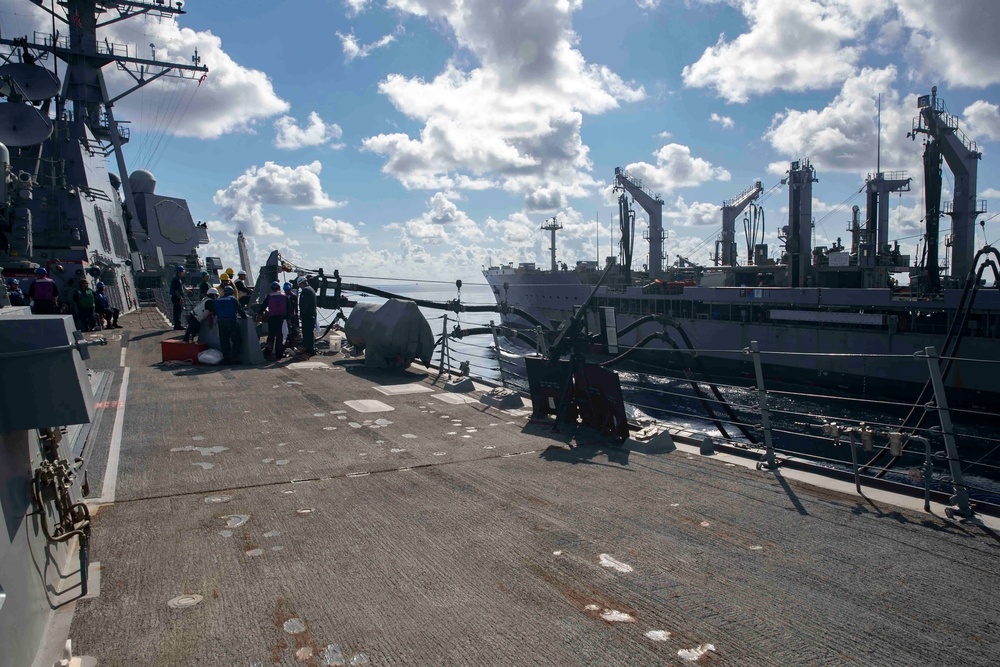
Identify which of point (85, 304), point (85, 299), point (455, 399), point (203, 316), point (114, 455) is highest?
point (85, 299)

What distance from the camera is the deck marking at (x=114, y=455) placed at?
476cm

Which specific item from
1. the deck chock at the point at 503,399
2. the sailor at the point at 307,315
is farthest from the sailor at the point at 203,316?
the deck chock at the point at 503,399

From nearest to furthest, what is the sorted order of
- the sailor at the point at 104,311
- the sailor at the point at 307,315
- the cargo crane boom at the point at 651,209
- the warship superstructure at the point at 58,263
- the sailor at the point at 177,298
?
1. the warship superstructure at the point at 58,263
2. the sailor at the point at 307,315
3. the sailor at the point at 104,311
4. the sailor at the point at 177,298
5. the cargo crane boom at the point at 651,209

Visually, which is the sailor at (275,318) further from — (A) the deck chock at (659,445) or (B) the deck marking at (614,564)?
(B) the deck marking at (614,564)

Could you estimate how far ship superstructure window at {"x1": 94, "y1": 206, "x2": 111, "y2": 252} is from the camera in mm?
20688

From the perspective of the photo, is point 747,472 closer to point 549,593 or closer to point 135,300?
point 549,593

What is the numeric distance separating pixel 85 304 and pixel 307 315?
22.6 ft

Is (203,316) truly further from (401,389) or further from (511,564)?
(511,564)

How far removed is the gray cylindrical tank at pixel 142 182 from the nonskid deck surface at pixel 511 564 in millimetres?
33238

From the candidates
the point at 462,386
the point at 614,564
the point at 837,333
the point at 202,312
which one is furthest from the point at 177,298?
the point at 837,333

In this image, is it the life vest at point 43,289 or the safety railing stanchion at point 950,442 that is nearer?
the safety railing stanchion at point 950,442

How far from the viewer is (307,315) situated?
12859mm

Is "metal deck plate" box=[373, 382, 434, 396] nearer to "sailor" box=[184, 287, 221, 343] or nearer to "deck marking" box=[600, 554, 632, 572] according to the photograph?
"sailor" box=[184, 287, 221, 343]

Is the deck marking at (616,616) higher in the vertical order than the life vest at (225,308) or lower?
lower
